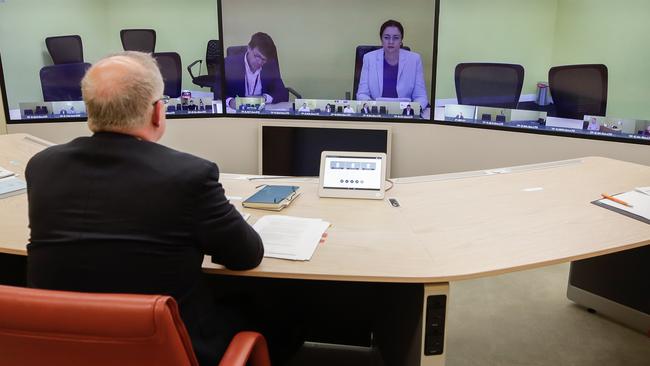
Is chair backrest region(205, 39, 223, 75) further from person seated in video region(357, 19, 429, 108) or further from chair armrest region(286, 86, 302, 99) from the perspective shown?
person seated in video region(357, 19, 429, 108)

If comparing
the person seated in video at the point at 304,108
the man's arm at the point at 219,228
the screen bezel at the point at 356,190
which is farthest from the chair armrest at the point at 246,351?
the person seated in video at the point at 304,108

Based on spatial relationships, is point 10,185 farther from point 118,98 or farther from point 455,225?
point 455,225

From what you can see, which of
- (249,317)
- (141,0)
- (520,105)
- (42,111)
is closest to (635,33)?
(520,105)

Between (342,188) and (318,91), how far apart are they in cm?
241

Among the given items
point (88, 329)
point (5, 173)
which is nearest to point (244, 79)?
point (5, 173)

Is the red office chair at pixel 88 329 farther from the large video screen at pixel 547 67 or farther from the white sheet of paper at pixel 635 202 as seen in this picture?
the large video screen at pixel 547 67

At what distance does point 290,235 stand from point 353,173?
60 centimetres

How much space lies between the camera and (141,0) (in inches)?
168

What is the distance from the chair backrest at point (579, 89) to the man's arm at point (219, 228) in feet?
10.1

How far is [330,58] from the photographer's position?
14.5 feet

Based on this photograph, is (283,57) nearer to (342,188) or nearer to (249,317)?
(342,188)

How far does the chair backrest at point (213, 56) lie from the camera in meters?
4.39

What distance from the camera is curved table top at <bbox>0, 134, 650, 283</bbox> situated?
1.54 meters

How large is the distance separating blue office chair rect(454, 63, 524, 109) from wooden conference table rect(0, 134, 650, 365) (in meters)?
1.44
